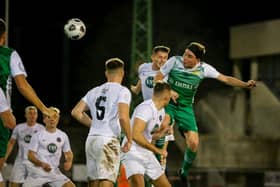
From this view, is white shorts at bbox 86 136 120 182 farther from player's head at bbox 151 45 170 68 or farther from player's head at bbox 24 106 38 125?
player's head at bbox 24 106 38 125

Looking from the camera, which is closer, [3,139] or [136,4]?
[3,139]

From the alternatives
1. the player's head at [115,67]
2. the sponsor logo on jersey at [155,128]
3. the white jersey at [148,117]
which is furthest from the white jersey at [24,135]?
the player's head at [115,67]

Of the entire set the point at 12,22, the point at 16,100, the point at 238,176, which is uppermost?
the point at 12,22

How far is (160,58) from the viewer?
45.3 ft

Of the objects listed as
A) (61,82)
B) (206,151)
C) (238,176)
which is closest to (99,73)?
(61,82)

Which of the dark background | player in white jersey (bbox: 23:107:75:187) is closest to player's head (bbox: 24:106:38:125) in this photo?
player in white jersey (bbox: 23:107:75:187)

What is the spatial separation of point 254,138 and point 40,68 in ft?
41.6

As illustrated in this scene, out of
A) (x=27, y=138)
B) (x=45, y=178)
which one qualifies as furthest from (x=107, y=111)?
(x=27, y=138)

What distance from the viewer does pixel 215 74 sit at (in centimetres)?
1320

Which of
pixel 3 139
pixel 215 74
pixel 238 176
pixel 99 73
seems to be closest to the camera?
pixel 3 139

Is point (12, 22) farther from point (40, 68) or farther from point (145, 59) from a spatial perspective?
point (145, 59)

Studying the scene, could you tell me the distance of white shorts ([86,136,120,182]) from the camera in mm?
10297

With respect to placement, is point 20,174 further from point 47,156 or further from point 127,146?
point 127,146

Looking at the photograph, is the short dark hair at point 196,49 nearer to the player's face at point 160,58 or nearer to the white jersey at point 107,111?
the player's face at point 160,58
